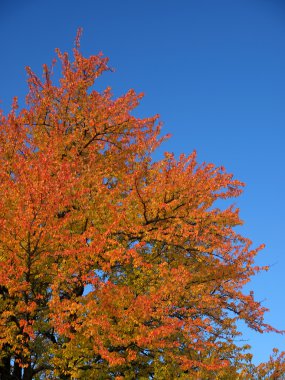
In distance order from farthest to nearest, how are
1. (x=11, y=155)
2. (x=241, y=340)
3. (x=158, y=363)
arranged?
(x=11, y=155) → (x=241, y=340) → (x=158, y=363)

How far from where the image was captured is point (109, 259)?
14570mm

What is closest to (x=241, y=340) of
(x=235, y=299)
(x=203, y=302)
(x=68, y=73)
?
(x=235, y=299)

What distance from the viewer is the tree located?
13.1 m

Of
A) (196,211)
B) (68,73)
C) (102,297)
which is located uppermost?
(68,73)

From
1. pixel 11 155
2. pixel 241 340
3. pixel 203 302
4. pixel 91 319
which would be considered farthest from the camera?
pixel 11 155

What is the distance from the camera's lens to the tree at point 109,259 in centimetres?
1306

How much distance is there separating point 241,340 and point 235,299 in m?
1.44

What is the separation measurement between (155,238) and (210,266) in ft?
9.13

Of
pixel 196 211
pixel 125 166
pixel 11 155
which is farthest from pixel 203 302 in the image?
pixel 11 155

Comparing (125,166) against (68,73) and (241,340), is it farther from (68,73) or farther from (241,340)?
(241,340)

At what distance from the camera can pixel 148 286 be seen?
14133 mm

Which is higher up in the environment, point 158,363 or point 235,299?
point 235,299

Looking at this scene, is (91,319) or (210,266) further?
(210,266)

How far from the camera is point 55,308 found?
528 inches
